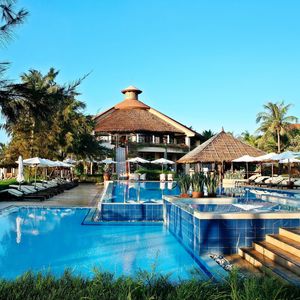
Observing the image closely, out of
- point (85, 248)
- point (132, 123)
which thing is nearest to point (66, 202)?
→ point (85, 248)

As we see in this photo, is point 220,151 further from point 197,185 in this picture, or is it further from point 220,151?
point 197,185

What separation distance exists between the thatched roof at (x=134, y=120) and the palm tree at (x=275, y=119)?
7.43 metres

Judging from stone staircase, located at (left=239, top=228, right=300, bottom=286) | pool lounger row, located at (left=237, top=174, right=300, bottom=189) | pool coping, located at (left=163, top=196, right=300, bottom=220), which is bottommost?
stone staircase, located at (left=239, top=228, right=300, bottom=286)

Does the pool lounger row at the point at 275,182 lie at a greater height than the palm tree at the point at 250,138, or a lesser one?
lesser

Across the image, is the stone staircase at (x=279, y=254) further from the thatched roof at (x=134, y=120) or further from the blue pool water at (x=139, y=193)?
the thatched roof at (x=134, y=120)

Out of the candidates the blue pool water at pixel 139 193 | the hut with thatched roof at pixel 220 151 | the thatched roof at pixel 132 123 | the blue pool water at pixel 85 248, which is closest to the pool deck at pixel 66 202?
the blue pool water at pixel 139 193

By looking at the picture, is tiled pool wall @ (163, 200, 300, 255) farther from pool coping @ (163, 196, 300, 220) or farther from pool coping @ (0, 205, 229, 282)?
pool coping @ (0, 205, 229, 282)

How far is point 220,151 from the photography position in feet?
83.8

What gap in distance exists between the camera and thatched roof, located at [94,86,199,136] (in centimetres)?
4154

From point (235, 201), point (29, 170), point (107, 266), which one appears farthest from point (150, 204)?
point (29, 170)

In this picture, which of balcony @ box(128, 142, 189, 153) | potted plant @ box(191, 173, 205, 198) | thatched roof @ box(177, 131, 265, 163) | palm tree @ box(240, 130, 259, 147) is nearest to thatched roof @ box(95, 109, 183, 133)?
balcony @ box(128, 142, 189, 153)

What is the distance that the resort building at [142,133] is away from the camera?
134 feet

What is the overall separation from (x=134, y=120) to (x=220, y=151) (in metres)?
19.1

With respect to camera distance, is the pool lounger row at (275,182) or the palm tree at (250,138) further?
the palm tree at (250,138)
